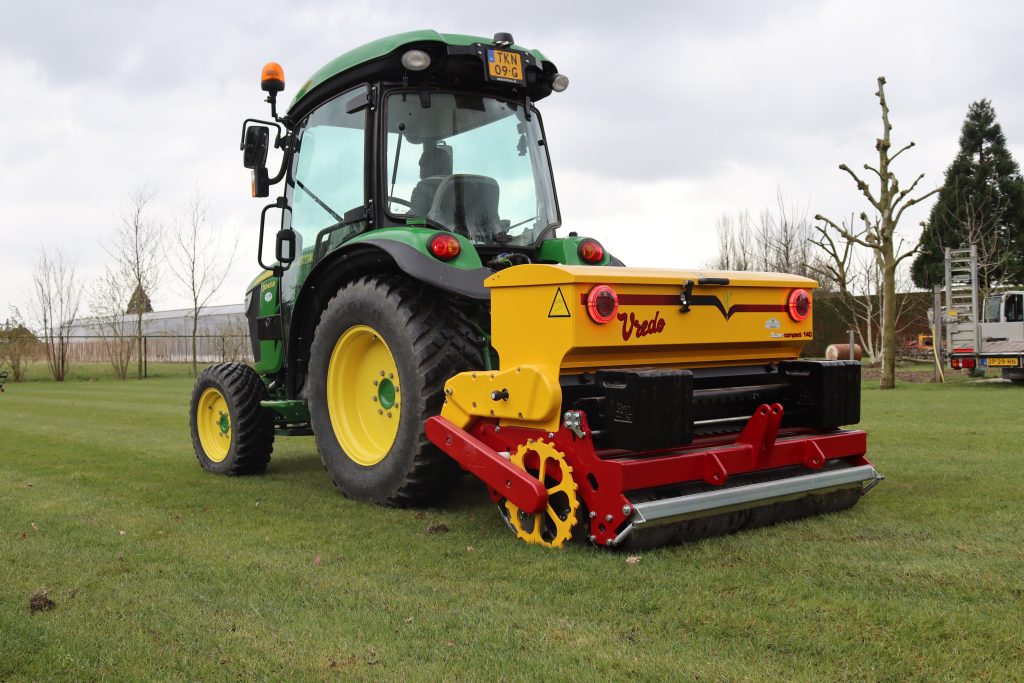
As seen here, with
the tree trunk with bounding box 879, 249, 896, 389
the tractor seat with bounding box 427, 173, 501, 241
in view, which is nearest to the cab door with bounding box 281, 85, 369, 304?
the tractor seat with bounding box 427, 173, 501, 241

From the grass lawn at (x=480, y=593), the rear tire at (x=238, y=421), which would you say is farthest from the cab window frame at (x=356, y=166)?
the grass lawn at (x=480, y=593)

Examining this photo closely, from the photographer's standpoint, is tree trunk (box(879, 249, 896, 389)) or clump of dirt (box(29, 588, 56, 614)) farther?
tree trunk (box(879, 249, 896, 389))

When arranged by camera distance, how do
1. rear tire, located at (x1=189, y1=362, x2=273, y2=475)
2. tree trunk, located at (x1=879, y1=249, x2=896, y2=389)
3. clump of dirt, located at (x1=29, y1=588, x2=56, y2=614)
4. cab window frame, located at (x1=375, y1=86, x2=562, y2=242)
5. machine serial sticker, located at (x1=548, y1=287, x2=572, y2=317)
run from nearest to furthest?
clump of dirt, located at (x1=29, y1=588, x2=56, y2=614), machine serial sticker, located at (x1=548, y1=287, x2=572, y2=317), cab window frame, located at (x1=375, y1=86, x2=562, y2=242), rear tire, located at (x1=189, y1=362, x2=273, y2=475), tree trunk, located at (x1=879, y1=249, x2=896, y2=389)

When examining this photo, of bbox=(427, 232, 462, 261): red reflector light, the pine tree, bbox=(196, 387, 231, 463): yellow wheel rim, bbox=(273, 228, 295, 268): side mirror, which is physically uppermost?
the pine tree

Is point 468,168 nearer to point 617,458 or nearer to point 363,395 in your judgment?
point 363,395

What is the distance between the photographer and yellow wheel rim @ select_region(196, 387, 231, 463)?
6.77 m

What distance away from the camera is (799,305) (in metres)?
4.74

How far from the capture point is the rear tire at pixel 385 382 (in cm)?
457

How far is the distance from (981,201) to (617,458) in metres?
29.7

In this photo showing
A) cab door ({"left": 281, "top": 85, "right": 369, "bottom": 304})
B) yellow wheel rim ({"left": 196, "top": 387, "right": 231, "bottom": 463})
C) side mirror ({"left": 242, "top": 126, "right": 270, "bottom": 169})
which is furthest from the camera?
yellow wheel rim ({"left": 196, "top": 387, "right": 231, "bottom": 463})

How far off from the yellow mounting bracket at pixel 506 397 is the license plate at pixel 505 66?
202 cm

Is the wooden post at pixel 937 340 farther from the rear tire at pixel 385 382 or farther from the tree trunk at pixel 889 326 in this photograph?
the rear tire at pixel 385 382

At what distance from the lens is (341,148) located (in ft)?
18.5

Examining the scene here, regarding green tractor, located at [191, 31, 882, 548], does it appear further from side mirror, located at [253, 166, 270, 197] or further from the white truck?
the white truck
